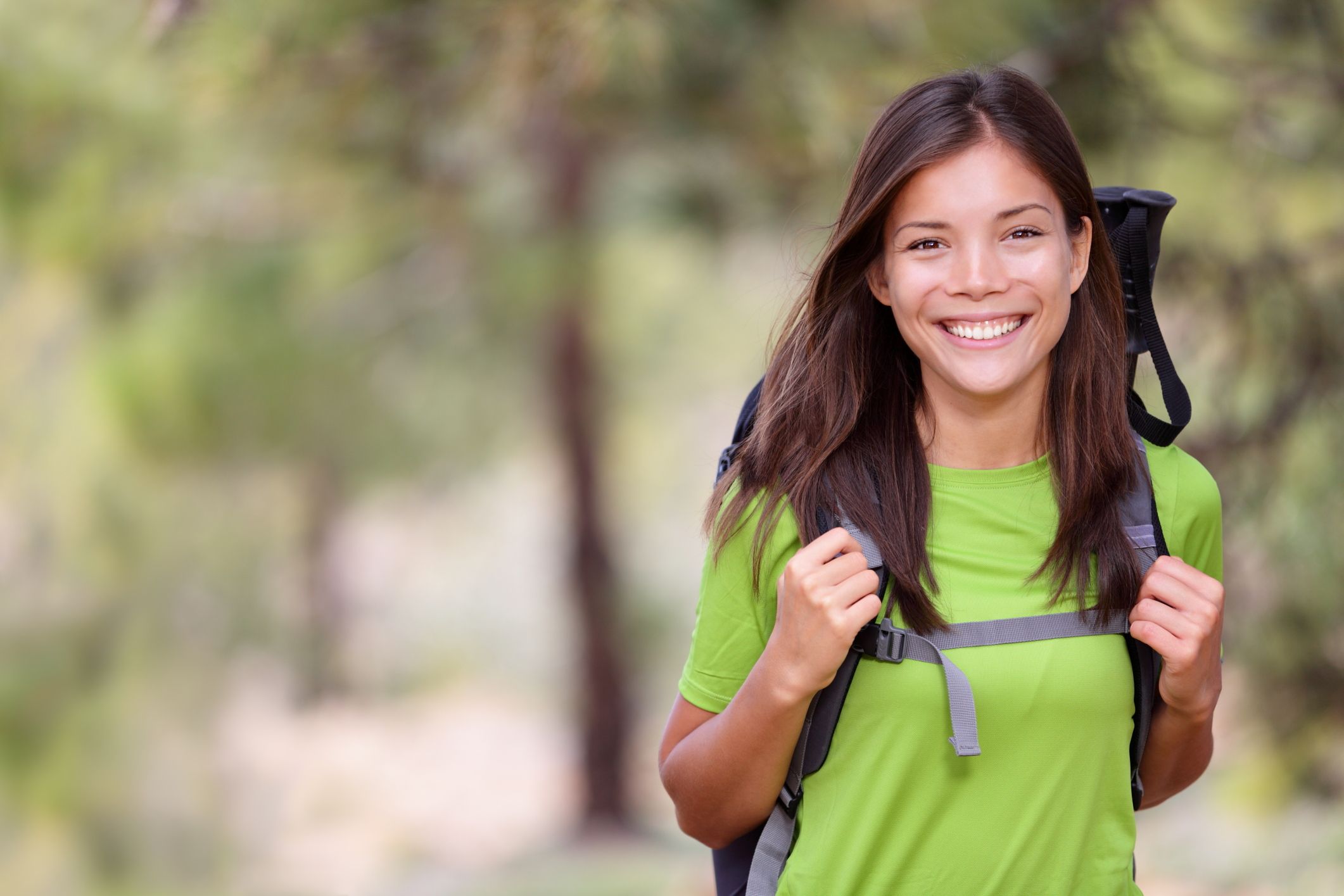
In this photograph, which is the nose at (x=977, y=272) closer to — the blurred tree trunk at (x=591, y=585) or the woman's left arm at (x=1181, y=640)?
the woman's left arm at (x=1181, y=640)

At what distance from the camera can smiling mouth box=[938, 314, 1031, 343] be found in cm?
121

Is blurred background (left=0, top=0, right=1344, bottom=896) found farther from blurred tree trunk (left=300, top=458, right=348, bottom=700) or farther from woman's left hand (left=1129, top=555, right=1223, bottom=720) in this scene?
woman's left hand (left=1129, top=555, right=1223, bottom=720)

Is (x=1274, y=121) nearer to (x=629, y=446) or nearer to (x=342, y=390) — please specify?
(x=342, y=390)

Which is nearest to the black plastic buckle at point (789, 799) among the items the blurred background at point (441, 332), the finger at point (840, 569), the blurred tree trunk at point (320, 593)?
the finger at point (840, 569)

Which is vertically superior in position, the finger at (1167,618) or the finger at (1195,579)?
the finger at (1195,579)

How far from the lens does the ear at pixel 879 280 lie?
1.29 metres

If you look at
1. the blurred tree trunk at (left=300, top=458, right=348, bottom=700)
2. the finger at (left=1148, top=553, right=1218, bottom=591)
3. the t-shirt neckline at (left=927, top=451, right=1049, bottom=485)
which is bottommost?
the blurred tree trunk at (left=300, top=458, right=348, bottom=700)

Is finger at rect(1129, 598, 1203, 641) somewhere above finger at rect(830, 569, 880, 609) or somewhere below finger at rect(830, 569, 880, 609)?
below

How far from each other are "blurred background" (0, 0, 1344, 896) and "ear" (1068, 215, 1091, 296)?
346 millimetres

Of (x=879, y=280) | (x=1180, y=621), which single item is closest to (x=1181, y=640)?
(x=1180, y=621)

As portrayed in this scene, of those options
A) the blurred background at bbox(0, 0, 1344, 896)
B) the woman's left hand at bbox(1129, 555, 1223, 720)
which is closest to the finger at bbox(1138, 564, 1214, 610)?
the woman's left hand at bbox(1129, 555, 1223, 720)

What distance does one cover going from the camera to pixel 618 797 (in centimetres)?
686

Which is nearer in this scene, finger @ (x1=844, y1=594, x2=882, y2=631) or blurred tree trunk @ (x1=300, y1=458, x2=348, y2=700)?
finger @ (x1=844, y1=594, x2=882, y2=631)

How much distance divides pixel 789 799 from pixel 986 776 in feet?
0.58
